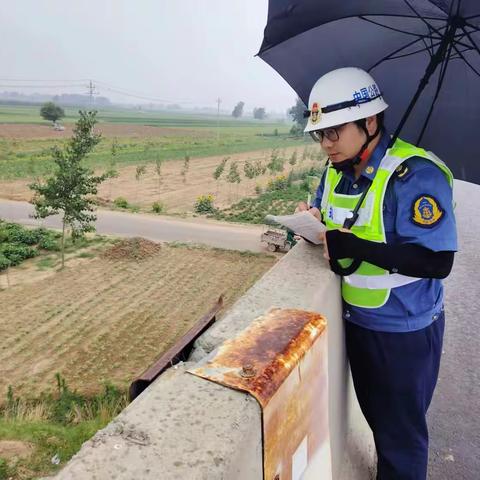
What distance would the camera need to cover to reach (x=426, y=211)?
195 cm

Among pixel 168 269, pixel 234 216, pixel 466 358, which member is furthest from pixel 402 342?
pixel 234 216

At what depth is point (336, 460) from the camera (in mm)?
2500

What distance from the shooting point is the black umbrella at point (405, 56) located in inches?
92.5

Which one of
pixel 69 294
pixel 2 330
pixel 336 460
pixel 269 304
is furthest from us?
pixel 69 294

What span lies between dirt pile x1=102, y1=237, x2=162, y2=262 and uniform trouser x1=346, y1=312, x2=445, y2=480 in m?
13.8

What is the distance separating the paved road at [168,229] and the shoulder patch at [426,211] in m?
14.8

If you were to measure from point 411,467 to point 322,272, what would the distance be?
39.2 inches

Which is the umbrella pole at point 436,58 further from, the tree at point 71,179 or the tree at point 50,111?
the tree at point 50,111

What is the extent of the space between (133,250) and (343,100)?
47.9 feet

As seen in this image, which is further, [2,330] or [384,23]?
[2,330]

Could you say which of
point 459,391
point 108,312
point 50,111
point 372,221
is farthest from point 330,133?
point 50,111

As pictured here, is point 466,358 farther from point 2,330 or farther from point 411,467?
point 2,330

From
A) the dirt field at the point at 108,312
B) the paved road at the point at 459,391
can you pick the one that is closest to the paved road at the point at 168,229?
the dirt field at the point at 108,312

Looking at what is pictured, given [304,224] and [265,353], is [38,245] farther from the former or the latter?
[265,353]
